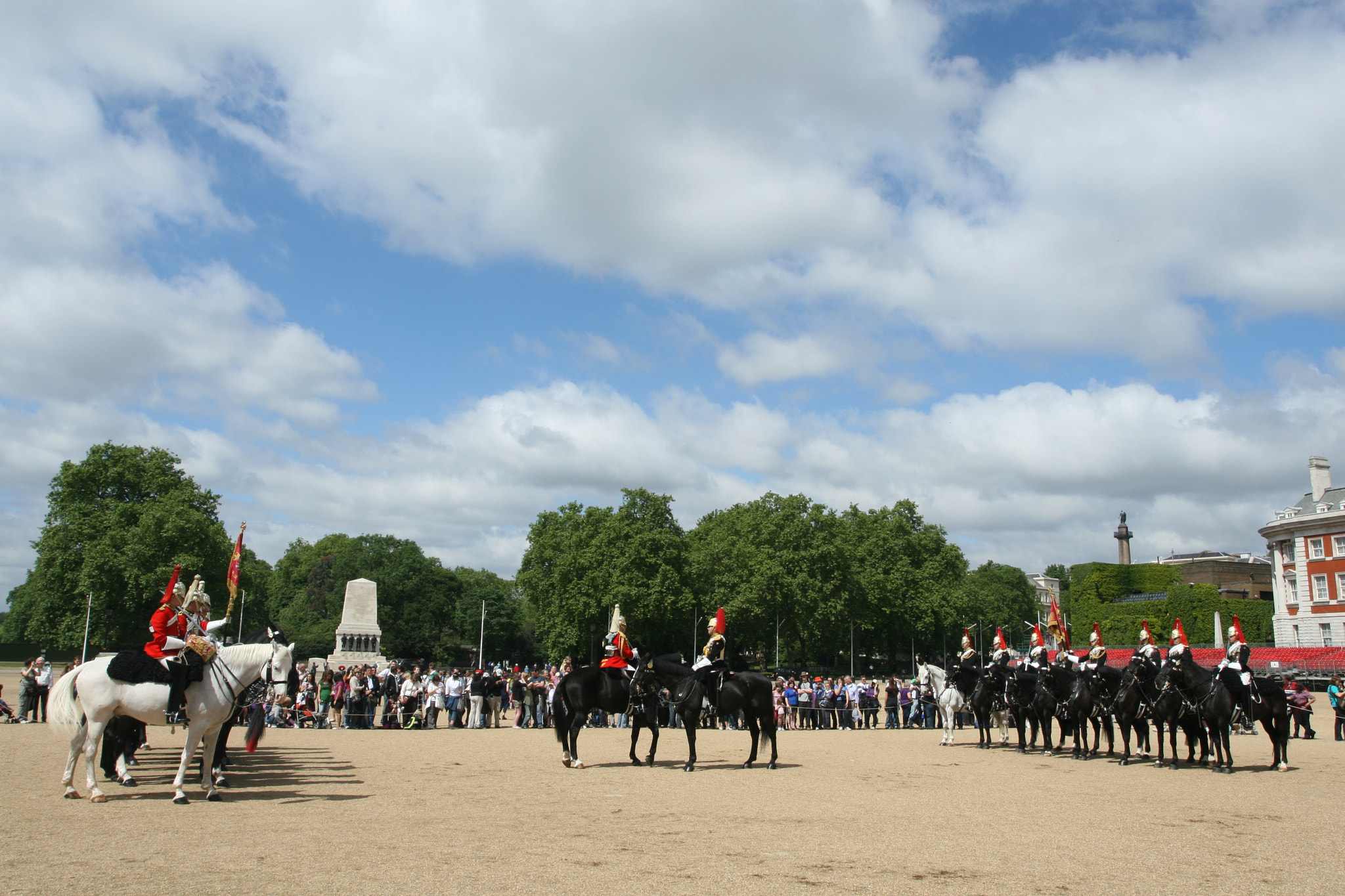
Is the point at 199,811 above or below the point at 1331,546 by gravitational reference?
below

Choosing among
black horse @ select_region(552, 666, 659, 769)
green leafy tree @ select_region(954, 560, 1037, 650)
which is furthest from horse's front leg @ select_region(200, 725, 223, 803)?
green leafy tree @ select_region(954, 560, 1037, 650)

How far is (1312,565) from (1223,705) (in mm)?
73241

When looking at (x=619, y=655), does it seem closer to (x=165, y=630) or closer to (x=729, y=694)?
(x=729, y=694)

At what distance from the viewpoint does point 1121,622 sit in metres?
86.3

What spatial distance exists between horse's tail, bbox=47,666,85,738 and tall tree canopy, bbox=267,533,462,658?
7470 centimetres

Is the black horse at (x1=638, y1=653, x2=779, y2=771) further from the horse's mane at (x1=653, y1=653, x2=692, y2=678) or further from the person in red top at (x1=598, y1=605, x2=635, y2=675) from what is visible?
the person in red top at (x1=598, y1=605, x2=635, y2=675)

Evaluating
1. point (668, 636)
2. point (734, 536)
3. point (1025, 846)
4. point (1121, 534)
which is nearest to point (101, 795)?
point (1025, 846)

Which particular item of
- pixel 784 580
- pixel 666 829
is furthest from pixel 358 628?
pixel 666 829

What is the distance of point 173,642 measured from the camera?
1238 cm

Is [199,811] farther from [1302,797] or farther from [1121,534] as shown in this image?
[1121,534]

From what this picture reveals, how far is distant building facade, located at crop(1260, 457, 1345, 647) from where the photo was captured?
246 ft

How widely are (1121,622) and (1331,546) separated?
17.8m

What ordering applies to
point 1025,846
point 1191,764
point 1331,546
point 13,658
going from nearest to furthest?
point 1025,846 → point 1191,764 → point 1331,546 → point 13,658

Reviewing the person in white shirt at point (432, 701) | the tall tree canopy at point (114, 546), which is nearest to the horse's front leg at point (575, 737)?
the person in white shirt at point (432, 701)
